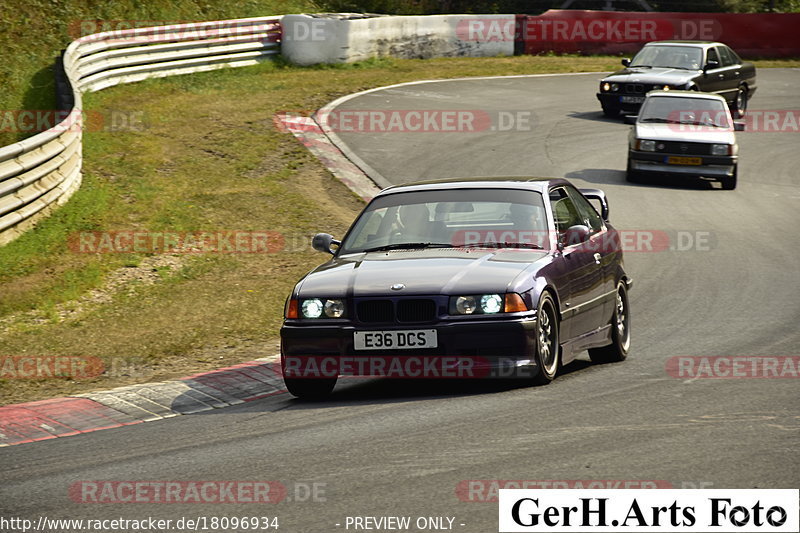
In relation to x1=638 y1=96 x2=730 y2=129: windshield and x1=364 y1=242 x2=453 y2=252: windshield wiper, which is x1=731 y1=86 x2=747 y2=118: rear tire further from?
x1=364 y1=242 x2=453 y2=252: windshield wiper

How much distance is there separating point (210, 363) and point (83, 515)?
4.84m

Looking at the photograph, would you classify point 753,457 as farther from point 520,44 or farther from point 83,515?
point 520,44

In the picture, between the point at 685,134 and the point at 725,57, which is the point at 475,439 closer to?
the point at 685,134

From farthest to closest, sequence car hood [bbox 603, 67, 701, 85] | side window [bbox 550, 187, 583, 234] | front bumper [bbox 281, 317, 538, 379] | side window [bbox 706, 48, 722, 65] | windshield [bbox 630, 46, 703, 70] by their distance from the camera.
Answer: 1. side window [bbox 706, 48, 722, 65]
2. windshield [bbox 630, 46, 703, 70]
3. car hood [bbox 603, 67, 701, 85]
4. side window [bbox 550, 187, 583, 234]
5. front bumper [bbox 281, 317, 538, 379]

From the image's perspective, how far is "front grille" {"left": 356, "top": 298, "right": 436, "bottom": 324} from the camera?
819cm

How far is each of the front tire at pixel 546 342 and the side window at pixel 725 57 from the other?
21545mm

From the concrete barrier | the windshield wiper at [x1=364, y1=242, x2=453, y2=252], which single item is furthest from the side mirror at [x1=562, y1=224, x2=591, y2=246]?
the concrete barrier

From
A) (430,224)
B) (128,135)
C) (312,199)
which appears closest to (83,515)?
(430,224)

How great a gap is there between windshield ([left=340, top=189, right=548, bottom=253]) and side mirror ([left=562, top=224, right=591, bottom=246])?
20 cm

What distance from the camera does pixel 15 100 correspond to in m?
22.3
